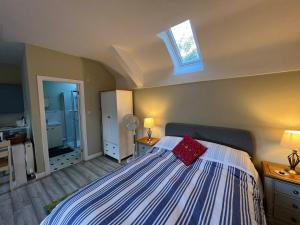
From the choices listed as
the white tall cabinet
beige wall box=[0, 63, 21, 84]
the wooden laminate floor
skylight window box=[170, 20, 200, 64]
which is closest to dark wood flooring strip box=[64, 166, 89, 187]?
the wooden laminate floor

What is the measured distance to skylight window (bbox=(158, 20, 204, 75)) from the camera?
2.55m

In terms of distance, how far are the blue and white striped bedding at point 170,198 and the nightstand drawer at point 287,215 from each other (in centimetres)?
Answer: 46

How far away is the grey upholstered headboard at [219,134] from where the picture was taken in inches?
86.2

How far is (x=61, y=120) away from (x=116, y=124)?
8.40ft

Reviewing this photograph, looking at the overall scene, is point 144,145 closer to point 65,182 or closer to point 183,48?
point 65,182

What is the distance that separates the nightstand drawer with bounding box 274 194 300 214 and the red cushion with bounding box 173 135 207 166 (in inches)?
37.7

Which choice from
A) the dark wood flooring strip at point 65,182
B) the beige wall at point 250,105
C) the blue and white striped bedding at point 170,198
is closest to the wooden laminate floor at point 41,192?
the dark wood flooring strip at point 65,182

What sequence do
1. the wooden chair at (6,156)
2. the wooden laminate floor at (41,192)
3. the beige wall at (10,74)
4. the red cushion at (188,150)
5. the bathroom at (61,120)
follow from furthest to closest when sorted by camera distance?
the bathroom at (61,120) → the beige wall at (10,74) → the wooden chair at (6,156) → the red cushion at (188,150) → the wooden laminate floor at (41,192)

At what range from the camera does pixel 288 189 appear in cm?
165

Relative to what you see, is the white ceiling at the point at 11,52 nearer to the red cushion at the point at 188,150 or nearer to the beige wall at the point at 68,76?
the beige wall at the point at 68,76

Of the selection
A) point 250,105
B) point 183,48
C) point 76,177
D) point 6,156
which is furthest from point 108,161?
point 250,105

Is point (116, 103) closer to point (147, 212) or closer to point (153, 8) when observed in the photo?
point (153, 8)

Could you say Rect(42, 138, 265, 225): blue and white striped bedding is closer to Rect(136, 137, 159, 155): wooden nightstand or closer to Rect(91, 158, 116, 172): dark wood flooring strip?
Rect(136, 137, 159, 155): wooden nightstand

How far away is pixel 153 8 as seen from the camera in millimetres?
1785
